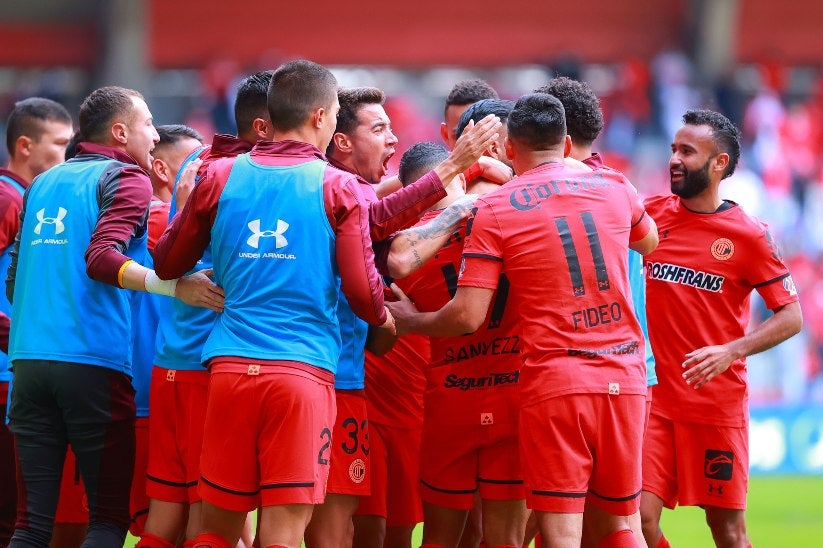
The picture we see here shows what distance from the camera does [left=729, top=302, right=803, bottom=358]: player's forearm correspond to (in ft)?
22.8

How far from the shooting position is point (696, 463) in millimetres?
7184

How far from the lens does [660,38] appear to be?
868 inches

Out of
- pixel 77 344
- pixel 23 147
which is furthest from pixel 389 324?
pixel 23 147

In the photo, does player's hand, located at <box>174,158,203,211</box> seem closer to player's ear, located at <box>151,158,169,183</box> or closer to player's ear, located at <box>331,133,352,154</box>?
player's ear, located at <box>331,133,352,154</box>

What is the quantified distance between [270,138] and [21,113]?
2414 millimetres

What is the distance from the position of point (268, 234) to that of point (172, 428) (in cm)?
155

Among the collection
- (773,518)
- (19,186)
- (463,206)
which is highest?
(19,186)

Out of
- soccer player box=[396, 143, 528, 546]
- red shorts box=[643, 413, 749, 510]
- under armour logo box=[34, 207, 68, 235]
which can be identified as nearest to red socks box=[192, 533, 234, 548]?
soccer player box=[396, 143, 528, 546]

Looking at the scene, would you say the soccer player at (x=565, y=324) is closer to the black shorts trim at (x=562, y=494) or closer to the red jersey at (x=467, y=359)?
the black shorts trim at (x=562, y=494)

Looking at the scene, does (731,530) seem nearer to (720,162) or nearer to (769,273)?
(769,273)

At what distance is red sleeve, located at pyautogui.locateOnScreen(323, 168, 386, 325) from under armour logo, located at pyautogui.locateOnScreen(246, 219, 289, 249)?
0.68ft

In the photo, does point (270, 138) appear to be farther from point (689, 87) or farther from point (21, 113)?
point (689, 87)

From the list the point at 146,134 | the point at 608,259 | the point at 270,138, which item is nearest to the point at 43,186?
the point at 146,134

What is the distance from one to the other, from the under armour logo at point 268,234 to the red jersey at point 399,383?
150cm
